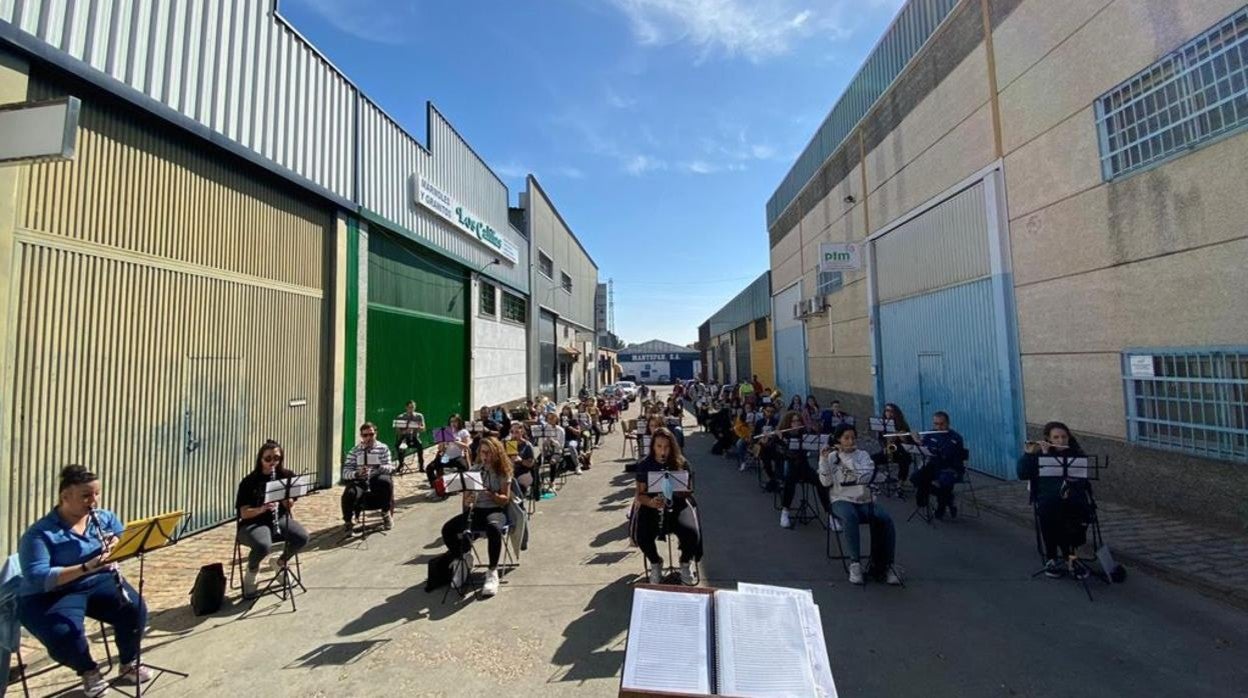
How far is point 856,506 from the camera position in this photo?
18.2 feet

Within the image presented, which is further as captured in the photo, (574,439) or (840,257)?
(840,257)

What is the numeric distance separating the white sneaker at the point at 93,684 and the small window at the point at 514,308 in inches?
741

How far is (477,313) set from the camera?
61.1 ft

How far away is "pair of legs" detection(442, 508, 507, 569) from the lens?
Answer: 17.7 ft

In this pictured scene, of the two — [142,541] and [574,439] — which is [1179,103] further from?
[142,541]

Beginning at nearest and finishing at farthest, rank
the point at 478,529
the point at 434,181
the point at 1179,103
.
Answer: the point at 478,529, the point at 1179,103, the point at 434,181

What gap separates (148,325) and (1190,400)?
13380 mm

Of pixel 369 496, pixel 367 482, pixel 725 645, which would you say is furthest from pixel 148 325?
pixel 725 645

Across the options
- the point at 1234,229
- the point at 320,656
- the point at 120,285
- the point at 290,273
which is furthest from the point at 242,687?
the point at 1234,229

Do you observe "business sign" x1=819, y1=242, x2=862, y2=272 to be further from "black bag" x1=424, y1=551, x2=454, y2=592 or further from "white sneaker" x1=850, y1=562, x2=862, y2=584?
"black bag" x1=424, y1=551, x2=454, y2=592

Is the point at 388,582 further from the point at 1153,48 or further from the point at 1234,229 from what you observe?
the point at 1153,48

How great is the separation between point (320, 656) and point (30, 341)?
494cm

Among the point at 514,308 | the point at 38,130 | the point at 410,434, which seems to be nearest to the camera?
the point at 38,130

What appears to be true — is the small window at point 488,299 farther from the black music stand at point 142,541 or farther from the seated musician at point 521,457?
the black music stand at point 142,541
